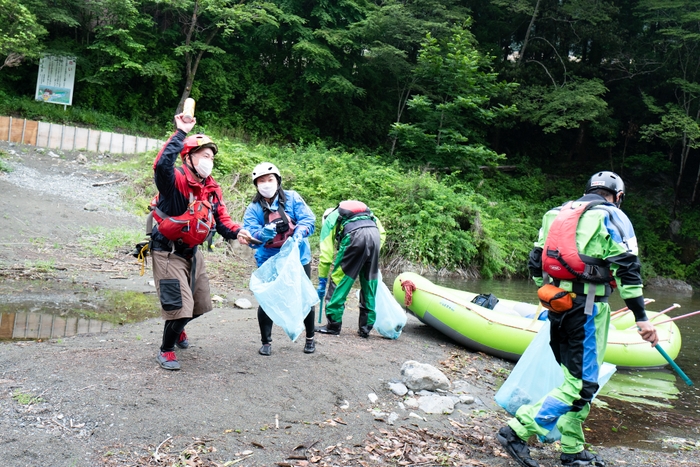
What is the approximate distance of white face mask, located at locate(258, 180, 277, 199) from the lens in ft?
15.8

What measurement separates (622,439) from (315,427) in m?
2.63

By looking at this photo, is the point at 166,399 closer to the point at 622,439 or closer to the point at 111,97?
the point at 622,439

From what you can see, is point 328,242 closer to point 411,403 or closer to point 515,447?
point 411,403

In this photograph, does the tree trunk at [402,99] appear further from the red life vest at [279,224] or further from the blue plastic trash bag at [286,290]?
the blue plastic trash bag at [286,290]

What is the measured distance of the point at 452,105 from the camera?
19250 mm

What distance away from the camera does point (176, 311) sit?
4066 millimetres

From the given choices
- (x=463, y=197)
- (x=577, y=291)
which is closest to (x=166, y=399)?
(x=577, y=291)

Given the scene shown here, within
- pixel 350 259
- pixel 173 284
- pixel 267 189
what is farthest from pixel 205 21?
pixel 173 284

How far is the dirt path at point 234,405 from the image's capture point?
3148mm

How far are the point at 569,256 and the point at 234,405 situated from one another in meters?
2.47

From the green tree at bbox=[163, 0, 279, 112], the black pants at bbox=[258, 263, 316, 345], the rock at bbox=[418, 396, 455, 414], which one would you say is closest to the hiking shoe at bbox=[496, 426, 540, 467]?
the rock at bbox=[418, 396, 455, 414]

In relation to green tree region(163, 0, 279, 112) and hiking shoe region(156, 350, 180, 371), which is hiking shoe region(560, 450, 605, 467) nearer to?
hiking shoe region(156, 350, 180, 371)

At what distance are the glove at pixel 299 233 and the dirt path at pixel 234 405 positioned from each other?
1.08 m

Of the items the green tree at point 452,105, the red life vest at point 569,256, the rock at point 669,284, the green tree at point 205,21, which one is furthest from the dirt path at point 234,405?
the green tree at point 205,21
